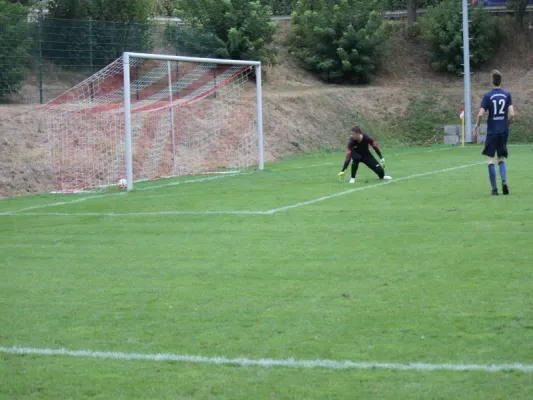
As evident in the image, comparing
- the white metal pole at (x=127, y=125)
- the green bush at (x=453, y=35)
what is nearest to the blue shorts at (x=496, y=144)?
the white metal pole at (x=127, y=125)

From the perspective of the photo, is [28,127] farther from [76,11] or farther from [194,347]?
[194,347]

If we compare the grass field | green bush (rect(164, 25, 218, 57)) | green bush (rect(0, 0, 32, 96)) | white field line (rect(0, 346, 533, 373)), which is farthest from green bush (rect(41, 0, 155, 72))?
white field line (rect(0, 346, 533, 373))

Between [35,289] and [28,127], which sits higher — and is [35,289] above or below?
below

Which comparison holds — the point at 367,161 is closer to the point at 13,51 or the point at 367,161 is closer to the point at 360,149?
the point at 360,149

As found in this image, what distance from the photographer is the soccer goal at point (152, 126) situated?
1023 inches

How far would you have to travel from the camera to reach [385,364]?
637cm

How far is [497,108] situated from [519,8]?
3330 cm

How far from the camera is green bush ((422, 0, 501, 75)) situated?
45.3 metres

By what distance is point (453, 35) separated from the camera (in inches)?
1784

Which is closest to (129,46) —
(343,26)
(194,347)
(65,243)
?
(343,26)

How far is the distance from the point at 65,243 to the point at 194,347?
6363mm

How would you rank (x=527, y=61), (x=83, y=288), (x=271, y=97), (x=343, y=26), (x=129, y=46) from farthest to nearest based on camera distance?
(x=527, y=61), (x=343, y=26), (x=271, y=97), (x=129, y=46), (x=83, y=288)

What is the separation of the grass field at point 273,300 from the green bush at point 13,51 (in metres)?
11.8

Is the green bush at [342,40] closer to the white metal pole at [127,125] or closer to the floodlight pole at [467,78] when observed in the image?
the floodlight pole at [467,78]
